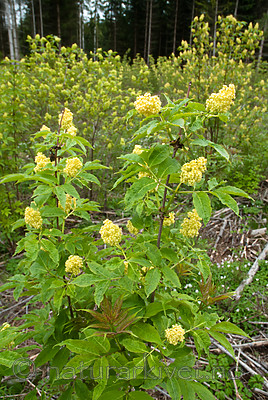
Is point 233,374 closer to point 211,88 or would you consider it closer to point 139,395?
point 139,395

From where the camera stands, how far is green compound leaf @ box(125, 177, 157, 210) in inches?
41.0

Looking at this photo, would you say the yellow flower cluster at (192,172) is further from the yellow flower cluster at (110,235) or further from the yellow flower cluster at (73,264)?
the yellow flower cluster at (73,264)

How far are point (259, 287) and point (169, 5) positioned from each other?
25.9 m

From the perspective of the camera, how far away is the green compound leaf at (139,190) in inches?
41.0

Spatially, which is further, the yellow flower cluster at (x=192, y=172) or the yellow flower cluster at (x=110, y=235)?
the yellow flower cluster at (x=110, y=235)

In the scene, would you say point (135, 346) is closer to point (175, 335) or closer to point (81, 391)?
point (175, 335)

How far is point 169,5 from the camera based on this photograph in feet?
72.3

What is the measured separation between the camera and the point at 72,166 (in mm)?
1353

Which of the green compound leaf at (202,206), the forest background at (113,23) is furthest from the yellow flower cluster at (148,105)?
the forest background at (113,23)

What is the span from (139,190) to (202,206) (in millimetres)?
259

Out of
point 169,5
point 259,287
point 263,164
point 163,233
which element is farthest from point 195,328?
point 169,5

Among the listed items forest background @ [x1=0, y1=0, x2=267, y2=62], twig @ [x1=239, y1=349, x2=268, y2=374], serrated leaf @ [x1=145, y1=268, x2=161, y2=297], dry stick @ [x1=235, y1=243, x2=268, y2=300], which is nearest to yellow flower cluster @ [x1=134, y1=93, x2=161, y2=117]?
serrated leaf @ [x1=145, y1=268, x2=161, y2=297]

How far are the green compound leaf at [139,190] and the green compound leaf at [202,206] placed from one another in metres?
0.19

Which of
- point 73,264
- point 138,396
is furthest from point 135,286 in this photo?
point 138,396
